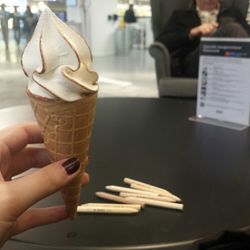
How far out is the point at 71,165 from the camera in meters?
0.59

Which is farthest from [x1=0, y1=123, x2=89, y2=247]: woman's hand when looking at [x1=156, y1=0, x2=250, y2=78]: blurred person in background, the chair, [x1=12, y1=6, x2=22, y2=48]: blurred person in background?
[x1=12, y1=6, x2=22, y2=48]: blurred person in background

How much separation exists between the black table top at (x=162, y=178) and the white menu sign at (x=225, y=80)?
0.33ft

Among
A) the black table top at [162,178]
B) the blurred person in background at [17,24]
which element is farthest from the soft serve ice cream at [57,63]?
the blurred person in background at [17,24]

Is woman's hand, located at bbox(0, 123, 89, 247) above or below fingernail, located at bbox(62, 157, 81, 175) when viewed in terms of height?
below

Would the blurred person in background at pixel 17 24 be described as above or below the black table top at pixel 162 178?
above

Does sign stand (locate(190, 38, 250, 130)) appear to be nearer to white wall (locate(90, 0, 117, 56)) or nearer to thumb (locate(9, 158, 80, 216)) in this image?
thumb (locate(9, 158, 80, 216))

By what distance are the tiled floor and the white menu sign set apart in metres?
2.85

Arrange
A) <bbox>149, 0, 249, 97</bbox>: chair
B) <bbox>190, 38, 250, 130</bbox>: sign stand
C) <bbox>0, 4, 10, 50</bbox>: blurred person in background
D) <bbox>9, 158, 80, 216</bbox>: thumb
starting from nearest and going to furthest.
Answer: <bbox>9, 158, 80, 216</bbox>: thumb, <bbox>190, 38, 250, 130</bbox>: sign stand, <bbox>149, 0, 249, 97</bbox>: chair, <bbox>0, 4, 10, 50</bbox>: blurred person in background

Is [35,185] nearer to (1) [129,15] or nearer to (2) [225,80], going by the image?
(2) [225,80]

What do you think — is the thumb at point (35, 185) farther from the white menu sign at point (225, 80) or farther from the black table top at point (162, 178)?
the white menu sign at point (225, 80)

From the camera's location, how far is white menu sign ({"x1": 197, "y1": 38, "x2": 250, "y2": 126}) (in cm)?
135

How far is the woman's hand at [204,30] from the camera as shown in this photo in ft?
8.81

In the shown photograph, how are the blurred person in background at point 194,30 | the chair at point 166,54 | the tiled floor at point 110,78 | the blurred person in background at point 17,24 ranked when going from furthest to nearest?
the blurred person in background at point 17,24, the tiled floor at point 110,78, the blurred person in background at point 194,30, the chair at point 166,54

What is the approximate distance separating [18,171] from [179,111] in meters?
0.84
